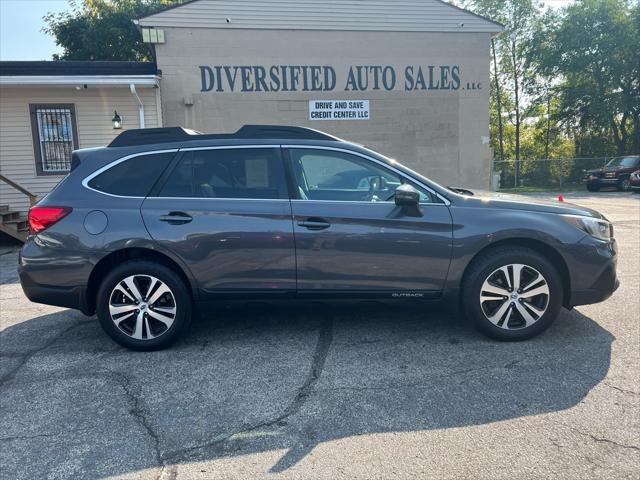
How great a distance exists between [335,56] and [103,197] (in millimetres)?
11767

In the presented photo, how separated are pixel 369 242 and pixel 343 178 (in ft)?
2.12

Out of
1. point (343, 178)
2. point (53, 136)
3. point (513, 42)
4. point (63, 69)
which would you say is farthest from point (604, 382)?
point (513, 42)

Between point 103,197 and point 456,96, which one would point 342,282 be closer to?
point 103,197

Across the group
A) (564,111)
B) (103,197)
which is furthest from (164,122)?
(564,111)

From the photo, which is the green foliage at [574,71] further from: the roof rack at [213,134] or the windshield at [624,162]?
the roof rack at [213,134]

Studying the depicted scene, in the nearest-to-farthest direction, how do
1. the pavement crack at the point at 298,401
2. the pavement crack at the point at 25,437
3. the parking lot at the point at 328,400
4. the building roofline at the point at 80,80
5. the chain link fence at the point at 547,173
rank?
1. the parking lot at the point at 328,400
2. the pavement crack at the point at 298,401
3. the pavement crack at the point at 25,437
4. the building roofline at the point at 80,80
5. the chain link fence at the point at 547,173

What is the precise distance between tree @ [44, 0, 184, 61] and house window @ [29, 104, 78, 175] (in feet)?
49.3

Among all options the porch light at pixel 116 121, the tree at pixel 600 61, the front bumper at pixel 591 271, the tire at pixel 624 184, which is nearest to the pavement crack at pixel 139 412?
the front bumper at pixel 591 271

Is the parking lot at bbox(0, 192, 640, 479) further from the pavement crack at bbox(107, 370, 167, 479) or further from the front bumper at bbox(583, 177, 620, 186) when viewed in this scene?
the front bumper at bbox(583, 177, 620, 186)

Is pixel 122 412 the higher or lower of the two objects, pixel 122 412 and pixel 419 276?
the lower

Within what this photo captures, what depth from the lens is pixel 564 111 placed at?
31.6 metres

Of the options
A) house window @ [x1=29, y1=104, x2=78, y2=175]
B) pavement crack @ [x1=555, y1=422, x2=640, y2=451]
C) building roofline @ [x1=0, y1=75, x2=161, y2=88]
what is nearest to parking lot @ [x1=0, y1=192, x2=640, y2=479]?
pavement crack @ [x1=555, y1=422, x2=640, y2=451]

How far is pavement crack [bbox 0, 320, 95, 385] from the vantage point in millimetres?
3754

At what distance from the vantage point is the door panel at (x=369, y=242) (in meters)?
4.03
